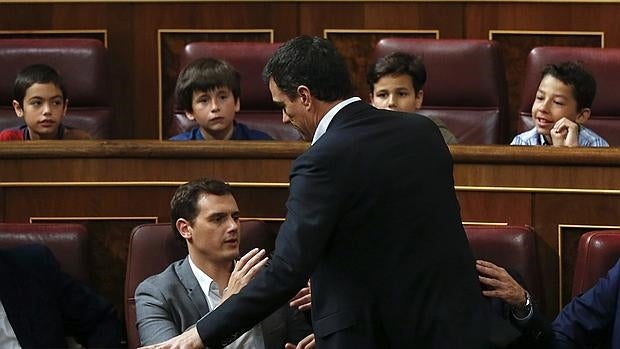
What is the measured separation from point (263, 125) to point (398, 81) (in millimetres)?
253

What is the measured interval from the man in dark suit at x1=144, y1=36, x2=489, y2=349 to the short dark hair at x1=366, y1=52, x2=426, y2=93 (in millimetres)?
625

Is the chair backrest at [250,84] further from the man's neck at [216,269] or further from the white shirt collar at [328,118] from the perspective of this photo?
the white shirt collar at [328,118]

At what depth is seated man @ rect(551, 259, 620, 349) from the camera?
4.66 feet

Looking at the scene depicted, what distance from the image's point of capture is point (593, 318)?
1430 millimetres

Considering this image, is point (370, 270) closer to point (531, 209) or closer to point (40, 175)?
point (531, 209)

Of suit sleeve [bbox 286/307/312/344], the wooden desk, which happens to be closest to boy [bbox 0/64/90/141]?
the wooden desk

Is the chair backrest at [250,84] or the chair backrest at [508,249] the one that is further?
the chair backrest at [250,84]

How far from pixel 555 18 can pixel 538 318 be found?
0.86 meters

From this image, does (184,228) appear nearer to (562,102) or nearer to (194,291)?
(194,291)

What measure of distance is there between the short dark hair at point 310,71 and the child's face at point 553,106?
0.69m

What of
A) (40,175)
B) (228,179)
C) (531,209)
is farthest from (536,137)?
(40,175)

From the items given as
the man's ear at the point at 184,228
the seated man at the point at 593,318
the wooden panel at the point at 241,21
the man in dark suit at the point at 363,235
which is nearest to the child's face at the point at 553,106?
the wooden panel at the point at 241,21

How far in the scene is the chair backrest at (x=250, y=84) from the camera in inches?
78.0

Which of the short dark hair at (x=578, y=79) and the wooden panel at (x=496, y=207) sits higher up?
the short dark hair at (x=578, y=79)
